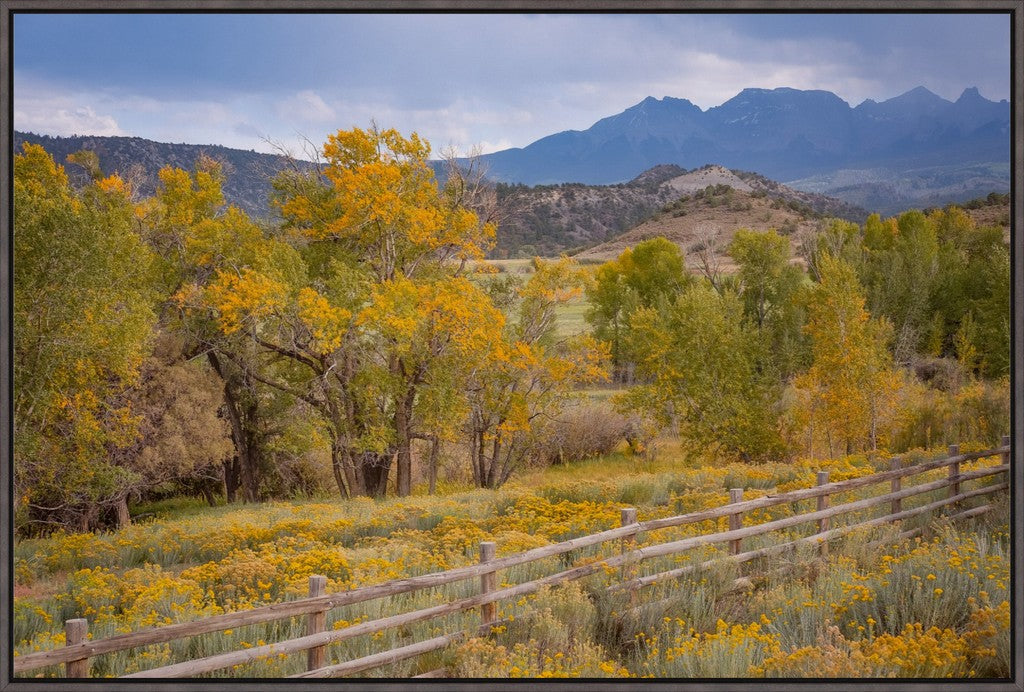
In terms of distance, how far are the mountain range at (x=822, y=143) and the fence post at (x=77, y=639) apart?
22.0 feet

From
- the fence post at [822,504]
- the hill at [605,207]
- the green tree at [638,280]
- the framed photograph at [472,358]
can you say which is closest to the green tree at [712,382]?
the framed photograph at [472,358]

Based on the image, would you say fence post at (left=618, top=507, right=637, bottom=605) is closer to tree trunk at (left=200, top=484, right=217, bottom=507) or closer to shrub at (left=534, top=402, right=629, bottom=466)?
tree trunk at (left=200, top=484, right=217, bottom=507)

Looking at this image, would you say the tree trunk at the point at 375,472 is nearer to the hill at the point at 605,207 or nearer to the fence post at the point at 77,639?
the hill at the point at 605,207

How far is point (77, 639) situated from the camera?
155 inches

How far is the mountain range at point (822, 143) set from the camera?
7055 mm

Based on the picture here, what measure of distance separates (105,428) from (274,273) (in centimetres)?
565

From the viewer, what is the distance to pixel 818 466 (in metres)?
15.5

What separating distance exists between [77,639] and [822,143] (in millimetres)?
9770

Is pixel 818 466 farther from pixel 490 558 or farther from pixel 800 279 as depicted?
pixel 800 279

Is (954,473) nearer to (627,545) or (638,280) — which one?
(627,545)

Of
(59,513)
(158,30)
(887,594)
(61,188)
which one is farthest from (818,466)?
(59,513)

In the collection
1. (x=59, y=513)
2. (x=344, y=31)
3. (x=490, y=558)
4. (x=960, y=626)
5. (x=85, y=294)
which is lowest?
(x=59, y=513)

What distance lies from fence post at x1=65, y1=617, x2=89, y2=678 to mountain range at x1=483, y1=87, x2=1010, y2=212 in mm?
6710

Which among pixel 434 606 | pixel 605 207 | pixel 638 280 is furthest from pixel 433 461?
pixel 638 280
